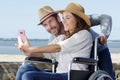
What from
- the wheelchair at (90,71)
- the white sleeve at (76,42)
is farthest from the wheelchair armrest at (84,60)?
the white sleeve at (76,42)

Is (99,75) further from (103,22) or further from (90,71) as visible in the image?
(103,22)

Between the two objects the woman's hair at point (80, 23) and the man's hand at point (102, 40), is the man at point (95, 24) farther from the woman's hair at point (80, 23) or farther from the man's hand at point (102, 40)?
the woman's hair at point (80, 23)

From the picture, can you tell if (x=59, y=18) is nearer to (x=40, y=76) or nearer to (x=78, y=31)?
(x=78, y=31)

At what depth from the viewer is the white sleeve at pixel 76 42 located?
4.77m

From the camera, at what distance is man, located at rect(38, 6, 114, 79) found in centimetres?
515

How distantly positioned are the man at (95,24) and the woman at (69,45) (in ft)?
0.65

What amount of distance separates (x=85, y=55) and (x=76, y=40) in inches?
7.0

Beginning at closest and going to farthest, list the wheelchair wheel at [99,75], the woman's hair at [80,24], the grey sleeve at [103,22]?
the wheelchair wheel at [99,75] < the woman's hair at [80,24] < the grey sleeve at [103,22]

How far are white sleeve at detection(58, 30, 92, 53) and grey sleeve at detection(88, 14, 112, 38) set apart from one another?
322 mm

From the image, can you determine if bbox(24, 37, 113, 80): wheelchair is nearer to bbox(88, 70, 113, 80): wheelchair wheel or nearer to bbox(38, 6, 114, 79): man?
bbox(88, 70, 113, 80): wheelchair wheel

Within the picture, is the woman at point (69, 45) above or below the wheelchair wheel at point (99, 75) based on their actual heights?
above

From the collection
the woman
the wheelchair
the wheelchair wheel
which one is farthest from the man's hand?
the wheelchair wheel

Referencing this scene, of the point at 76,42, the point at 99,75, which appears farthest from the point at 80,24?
the point at 99,75

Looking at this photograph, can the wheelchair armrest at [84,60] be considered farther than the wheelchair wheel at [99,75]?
No
